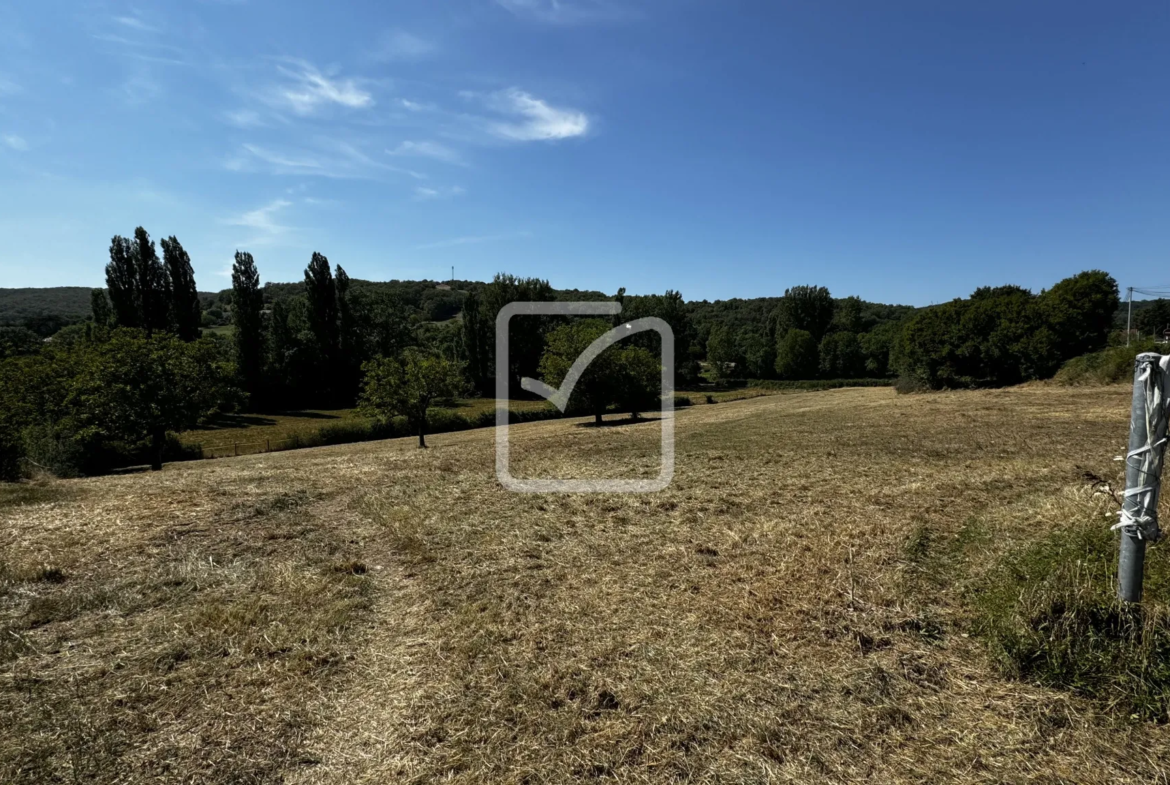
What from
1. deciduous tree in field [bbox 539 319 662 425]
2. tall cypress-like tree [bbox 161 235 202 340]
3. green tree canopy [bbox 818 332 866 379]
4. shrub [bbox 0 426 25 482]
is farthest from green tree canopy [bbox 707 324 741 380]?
shrub [bbox 0 426 25 482]

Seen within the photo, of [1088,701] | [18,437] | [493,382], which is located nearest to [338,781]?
[1088,701]

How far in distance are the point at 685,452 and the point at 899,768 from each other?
43.0 ft

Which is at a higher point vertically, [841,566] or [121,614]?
[841,566]

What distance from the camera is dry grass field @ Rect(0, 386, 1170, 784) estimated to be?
3594 millimetres

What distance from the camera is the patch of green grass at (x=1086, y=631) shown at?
3.62 m

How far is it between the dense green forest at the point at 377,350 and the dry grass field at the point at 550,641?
1545 cm

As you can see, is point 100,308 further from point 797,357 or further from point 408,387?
point 797,357

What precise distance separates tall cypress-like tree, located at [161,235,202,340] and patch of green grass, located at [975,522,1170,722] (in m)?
75.5

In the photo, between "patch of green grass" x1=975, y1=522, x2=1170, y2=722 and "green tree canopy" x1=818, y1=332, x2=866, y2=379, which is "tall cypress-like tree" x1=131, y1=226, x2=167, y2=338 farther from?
"green tree canopy" x1=818, y1=332, x2=866, y2=379

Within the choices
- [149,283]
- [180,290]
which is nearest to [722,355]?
[180,290]

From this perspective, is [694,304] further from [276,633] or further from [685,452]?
[276,633]

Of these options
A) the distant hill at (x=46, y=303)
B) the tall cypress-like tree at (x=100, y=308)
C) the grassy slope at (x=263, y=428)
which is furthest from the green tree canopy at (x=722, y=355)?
the distant hill at (x=46, y=303)

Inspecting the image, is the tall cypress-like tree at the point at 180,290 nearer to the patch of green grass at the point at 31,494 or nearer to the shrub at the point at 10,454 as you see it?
the shrub at the point at 10,454

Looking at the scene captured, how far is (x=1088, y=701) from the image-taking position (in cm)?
366
